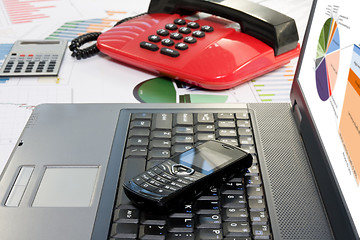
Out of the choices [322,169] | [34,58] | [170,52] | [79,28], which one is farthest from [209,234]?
[79,28]

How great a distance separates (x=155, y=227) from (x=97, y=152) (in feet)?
0.51

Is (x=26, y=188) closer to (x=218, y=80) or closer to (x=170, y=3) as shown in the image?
(x=218, y=80)

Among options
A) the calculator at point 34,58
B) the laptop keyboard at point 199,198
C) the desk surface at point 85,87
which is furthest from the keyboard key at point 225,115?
the calculator at point 34,58

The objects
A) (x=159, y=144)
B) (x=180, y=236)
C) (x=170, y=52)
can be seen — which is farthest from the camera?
(x=170, y=52)

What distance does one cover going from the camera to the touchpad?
1.57 feet

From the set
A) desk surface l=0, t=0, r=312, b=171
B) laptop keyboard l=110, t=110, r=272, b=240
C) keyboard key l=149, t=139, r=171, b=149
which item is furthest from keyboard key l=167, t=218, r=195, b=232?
desk surface l=0, t=0, r=312, b=171

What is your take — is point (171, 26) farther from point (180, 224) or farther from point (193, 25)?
point (180, 224)

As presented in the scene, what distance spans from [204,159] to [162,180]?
0.06 metres

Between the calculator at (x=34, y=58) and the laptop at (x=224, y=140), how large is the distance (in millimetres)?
169

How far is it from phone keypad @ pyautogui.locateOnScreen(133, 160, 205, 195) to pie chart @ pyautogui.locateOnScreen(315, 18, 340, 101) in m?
0.16

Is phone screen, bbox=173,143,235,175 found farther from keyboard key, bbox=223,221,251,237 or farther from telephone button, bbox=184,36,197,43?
telephone button, bbox=184,36,197,43

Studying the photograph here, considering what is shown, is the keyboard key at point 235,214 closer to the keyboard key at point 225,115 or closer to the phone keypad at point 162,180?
the phone keypad at point 162,180

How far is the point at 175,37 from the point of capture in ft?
2.55

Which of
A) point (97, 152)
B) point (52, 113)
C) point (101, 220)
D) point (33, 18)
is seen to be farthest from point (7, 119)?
point (33, 18)
